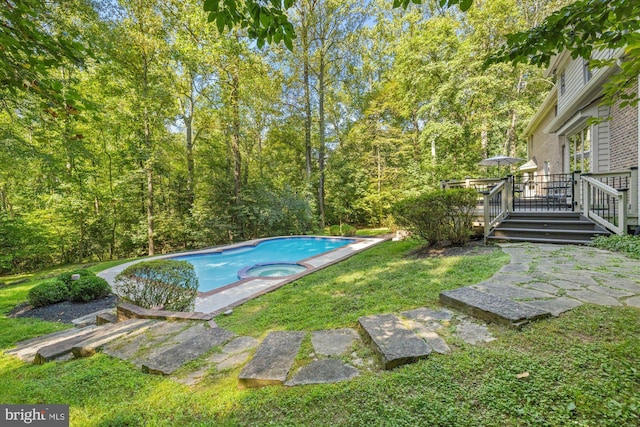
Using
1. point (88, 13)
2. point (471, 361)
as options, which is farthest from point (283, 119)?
point (471, 361)

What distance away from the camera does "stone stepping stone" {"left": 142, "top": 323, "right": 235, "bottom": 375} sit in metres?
2.17

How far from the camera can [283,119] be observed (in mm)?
16734

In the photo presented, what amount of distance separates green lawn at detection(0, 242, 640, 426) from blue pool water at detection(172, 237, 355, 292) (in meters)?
5.50

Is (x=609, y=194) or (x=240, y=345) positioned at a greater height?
(x=609, y=194)

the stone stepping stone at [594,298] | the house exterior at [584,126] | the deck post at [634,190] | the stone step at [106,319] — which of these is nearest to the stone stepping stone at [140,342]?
the stone step at [106,319]

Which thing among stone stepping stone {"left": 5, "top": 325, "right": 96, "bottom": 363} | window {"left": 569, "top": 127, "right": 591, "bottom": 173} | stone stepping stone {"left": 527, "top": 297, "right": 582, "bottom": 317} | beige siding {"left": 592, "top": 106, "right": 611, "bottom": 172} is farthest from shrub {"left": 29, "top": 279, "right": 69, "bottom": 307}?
window {"left": 569, "top": 127, "right": 591, "bottom": 173}

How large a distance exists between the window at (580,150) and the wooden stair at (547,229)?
10.1ft

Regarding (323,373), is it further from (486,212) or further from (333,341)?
(486,212)

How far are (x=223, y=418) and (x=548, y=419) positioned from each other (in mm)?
1698

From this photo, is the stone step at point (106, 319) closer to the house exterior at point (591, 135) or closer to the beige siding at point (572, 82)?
the house exterior at point (591, 135)

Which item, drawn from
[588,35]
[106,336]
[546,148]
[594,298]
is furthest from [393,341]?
[546,148]

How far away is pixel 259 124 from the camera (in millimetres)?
17953

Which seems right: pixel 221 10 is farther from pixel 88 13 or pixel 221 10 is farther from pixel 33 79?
pixel 88 13

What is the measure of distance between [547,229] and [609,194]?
128cm
